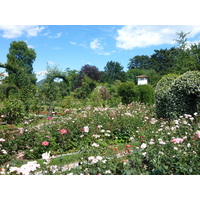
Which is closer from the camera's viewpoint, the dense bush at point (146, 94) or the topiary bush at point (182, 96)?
the topiary bush at point (182, 96)

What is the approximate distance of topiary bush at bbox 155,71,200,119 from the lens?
5348 millimetres

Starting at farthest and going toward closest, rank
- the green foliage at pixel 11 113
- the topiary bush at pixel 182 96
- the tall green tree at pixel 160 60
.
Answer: the tall green tree at pixel 160 60
the green foliage at pixel 11 113
the topiary bush at pixel 182 96

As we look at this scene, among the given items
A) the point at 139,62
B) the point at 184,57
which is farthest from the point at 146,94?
the point at 139,62

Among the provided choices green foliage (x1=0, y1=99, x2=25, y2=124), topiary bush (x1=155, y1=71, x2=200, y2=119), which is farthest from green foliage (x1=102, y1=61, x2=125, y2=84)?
topiary bush (x1=155, y1=71, x2=200, y2=119)

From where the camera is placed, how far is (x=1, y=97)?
11039mm

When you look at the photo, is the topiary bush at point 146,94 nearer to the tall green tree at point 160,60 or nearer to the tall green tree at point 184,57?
the tall green tree at point 184,57

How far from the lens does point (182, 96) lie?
18.7 feet

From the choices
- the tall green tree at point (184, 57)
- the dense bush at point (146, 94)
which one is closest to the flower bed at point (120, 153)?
the dense bush at point (146, 94)

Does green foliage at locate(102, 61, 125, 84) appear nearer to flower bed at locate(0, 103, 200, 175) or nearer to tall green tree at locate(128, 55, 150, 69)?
tall green tree at locate(128, 55, 150, 69)

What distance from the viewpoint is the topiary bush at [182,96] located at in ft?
17.5
